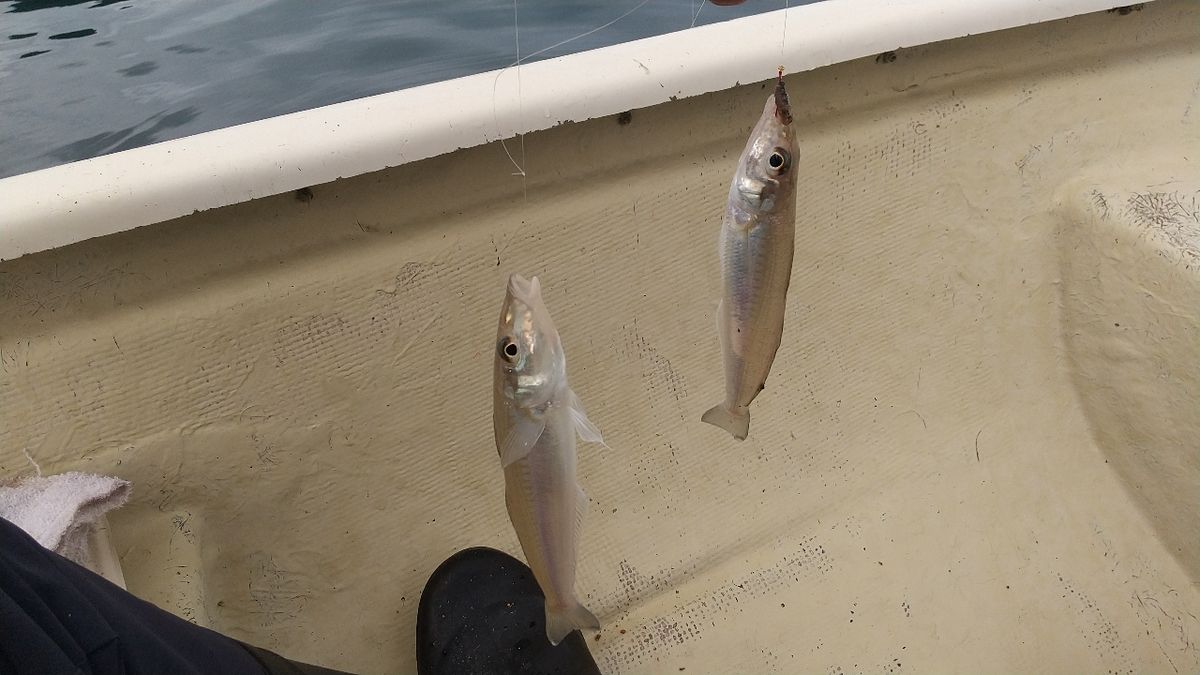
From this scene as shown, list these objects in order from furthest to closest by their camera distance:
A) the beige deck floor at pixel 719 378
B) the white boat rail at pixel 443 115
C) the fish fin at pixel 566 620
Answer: the beige deck floor at pixel 719 378 < the white boat rail at pixel 443 115 < the fish fin at pixel 566 620

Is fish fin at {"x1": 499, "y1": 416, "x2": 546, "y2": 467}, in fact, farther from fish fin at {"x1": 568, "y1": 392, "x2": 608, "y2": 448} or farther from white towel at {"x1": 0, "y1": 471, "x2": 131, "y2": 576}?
white towel at {"x1": 0, "y1": 471, "x2": 131, "y2": 576}

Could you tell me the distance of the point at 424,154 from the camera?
1.49 meters

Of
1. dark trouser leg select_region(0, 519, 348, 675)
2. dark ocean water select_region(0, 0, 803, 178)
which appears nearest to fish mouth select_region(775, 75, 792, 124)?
dark trouser leg select_region(0, 519, 348, 675)

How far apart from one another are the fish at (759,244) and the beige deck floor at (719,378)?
0.61m

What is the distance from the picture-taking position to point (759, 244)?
1150mm

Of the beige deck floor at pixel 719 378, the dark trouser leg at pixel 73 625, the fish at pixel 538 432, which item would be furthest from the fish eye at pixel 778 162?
the dark trouser leg at pixel 73 625

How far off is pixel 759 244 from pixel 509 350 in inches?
15.2

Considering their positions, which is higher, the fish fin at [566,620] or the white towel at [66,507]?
the white towel at [66,507]

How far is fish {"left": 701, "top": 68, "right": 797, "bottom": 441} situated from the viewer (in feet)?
3.70

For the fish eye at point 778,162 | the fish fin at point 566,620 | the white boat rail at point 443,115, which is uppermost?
the fish eye at point 778,162

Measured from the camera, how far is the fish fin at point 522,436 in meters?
1.11

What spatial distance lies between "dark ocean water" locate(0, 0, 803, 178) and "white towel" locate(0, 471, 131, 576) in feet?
7.29

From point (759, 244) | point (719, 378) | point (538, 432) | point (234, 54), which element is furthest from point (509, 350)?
point (234, 54)

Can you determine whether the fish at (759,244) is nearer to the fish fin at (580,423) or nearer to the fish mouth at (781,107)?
the fish mouth at (781,107)
